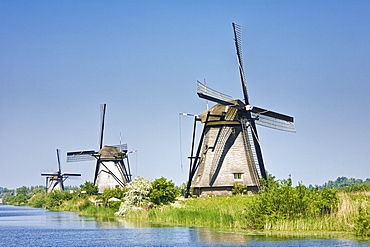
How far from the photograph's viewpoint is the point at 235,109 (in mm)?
39875

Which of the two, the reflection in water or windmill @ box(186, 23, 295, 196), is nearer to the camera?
the reflection in water

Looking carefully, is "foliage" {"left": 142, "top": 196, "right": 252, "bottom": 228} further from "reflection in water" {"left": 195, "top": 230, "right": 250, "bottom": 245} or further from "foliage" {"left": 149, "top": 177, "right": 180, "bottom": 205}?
"reflection in water" {"left": 195, "top": 230, "right": 250, "bottom": 245}

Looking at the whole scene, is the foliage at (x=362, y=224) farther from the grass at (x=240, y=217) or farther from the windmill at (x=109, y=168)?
the windmill at (x=109, y=168)

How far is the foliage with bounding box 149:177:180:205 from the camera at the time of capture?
40.0m

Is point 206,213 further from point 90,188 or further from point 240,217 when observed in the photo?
point 90,188

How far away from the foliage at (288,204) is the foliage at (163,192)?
584 inches

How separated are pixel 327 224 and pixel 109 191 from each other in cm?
3432

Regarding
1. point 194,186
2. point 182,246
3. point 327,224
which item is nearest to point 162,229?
point 182,246

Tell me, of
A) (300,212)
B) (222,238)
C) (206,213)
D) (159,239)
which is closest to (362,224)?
(300,212)

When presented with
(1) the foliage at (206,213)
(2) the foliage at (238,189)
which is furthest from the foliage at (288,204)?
(2) the foliage at (238,189)

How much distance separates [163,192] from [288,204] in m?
16.9

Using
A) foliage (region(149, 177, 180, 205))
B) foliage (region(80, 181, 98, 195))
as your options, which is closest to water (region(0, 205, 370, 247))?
foliage (region(149, 177, 180, 205))

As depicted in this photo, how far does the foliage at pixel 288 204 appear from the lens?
2384 cm

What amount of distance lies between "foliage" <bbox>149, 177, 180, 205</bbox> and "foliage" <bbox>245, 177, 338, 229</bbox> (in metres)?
14.8
